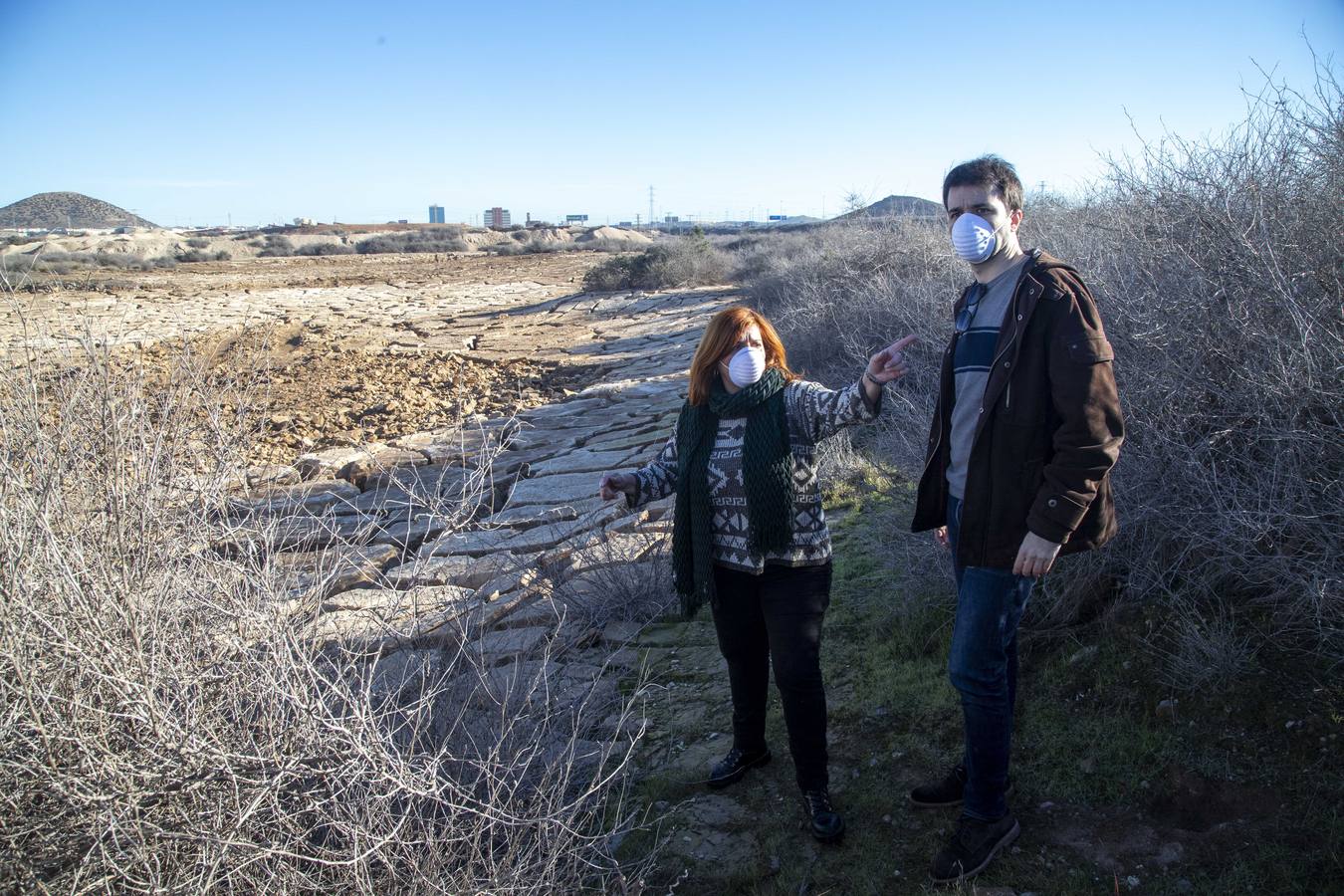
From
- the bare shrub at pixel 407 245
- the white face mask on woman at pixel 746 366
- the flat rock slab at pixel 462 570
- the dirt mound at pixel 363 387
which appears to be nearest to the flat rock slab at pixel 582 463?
the dirt mound at pixel 363 387

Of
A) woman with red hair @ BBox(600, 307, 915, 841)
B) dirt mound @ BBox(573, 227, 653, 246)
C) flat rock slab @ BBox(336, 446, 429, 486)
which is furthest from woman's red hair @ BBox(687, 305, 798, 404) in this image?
dirt mound @ BBox(573, 227, 653, 246)

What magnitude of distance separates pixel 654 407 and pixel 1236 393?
5.69 meters

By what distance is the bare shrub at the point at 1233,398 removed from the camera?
104 inches

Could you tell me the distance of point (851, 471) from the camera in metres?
5.63

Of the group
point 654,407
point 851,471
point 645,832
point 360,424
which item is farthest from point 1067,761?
point 360,424

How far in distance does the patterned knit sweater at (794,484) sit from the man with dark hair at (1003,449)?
313mm

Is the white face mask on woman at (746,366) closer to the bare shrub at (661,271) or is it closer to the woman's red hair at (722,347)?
the woman's red hair at (722,347)

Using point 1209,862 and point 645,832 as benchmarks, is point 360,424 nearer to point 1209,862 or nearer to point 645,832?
point 645,832

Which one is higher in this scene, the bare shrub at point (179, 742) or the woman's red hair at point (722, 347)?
the woman's red hair at point (722, 347)

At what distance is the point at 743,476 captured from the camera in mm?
2596

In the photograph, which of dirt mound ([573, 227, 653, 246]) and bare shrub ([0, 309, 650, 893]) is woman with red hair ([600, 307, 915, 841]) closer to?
bare shrub ([0, 309, 650, 893])

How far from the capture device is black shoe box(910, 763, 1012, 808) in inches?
105

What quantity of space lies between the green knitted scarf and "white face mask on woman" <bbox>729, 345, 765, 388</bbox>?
0.02 m

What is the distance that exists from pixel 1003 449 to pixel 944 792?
1148 millimetres
